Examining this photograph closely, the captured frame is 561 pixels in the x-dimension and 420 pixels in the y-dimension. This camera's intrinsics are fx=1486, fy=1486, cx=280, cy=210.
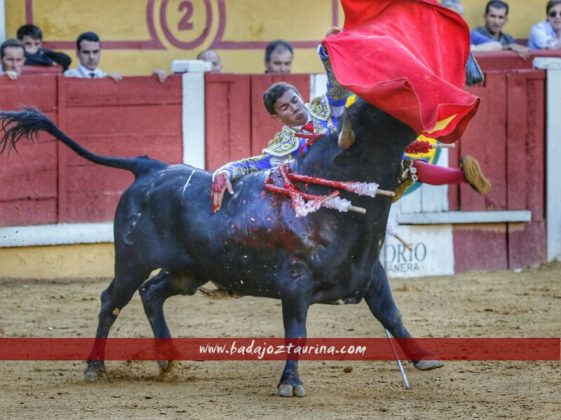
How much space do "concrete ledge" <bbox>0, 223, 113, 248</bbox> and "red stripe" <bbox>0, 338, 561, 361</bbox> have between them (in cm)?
202

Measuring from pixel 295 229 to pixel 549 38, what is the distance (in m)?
5.87

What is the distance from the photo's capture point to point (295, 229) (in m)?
6.23

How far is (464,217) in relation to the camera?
10.5 m

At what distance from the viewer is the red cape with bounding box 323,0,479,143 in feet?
19.0

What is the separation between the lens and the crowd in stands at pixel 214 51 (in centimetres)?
995

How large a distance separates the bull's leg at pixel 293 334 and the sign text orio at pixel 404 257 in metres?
4.06

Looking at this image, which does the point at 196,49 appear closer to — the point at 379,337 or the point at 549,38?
the point at 549,38

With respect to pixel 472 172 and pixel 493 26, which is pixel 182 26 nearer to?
pixel 493 26

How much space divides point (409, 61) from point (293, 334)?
4.11 ft

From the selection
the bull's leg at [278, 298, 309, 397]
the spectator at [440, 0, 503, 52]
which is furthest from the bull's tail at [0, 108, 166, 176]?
the spectator at [440, 0, 503, 52]

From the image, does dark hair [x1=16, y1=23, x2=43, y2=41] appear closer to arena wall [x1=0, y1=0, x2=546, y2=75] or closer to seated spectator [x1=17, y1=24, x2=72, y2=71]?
seated spectator [x1=17, y1=24, x2=72, y2=71]

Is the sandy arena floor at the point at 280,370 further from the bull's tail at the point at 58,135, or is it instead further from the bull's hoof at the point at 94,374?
the bull's tail at the point at 58,135

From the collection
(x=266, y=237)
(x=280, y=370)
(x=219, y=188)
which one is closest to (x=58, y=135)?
(x=219, y=188)

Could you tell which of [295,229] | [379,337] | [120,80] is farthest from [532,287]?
[295,229]
